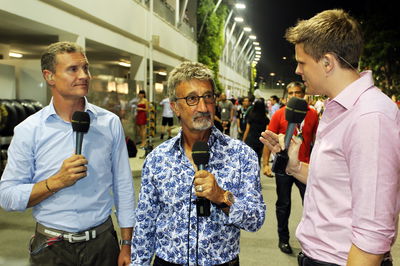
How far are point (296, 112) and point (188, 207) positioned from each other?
79 cm

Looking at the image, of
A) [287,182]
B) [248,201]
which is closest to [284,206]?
[287,182]

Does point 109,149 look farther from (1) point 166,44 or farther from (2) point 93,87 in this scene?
(1) point 166,44

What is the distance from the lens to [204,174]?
1774mm

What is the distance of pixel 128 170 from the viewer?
2.72 meters

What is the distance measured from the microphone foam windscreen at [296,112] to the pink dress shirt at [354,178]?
0.42 m

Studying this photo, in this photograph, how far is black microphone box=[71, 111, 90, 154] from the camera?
2244 mm

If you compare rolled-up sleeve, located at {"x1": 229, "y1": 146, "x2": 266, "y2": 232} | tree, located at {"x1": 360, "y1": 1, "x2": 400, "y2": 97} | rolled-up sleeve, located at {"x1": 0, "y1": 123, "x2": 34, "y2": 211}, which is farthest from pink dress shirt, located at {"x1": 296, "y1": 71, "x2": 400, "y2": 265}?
tree, located at {"x1": 360, "y1": 1, "x2": 400, "y2": 97}

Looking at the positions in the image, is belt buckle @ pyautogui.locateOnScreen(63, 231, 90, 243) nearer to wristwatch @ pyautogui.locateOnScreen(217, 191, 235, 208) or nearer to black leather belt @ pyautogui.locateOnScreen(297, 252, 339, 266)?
wristwatch @ pyautogui.locateOnScreen(217, 191, 235, 208)

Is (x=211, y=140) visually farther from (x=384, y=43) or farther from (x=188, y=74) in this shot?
(x=384, y=43)

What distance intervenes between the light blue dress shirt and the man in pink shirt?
127cm

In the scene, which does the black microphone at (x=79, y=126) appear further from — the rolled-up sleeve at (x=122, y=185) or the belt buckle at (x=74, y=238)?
the belt buckle at (x=74, y=238)

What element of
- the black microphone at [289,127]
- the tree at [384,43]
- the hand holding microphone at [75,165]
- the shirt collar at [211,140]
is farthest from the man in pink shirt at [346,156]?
the tree at [384,43]

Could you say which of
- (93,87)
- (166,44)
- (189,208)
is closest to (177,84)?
(189,208)

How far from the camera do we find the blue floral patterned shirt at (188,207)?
2059 millimetres
